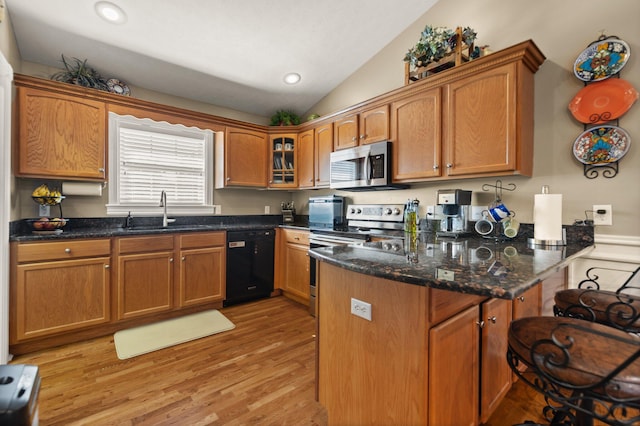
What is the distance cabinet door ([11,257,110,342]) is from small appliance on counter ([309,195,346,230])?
2.09 m

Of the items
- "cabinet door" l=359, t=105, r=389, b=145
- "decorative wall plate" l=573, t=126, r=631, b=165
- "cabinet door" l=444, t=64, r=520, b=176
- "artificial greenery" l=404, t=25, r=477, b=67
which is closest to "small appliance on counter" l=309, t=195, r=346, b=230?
"cabinet door" l=359, t=105, r=389, b=145

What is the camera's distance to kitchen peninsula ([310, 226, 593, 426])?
1029 millimetres

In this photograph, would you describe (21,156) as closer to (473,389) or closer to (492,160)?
(473,389)

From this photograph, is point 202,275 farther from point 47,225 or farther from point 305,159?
point 305,159

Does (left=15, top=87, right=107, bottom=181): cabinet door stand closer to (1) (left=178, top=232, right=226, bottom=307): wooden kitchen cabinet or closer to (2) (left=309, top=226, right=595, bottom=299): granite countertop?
(1) (left=178, top=232, right=226, bottom=307): wooden kitchen cabinet

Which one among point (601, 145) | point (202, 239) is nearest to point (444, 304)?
point (601, 145)

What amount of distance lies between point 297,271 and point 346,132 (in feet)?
5.63

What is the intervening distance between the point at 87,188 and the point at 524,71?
12.6 feet

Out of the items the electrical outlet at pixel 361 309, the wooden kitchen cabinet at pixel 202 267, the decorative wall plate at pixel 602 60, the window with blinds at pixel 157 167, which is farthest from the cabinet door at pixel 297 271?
the decorative wall plate at pixel 602 60

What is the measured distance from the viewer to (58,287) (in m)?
2.35

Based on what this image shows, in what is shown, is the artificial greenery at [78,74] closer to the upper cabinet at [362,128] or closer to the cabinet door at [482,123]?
the upper cabinet at [362,128]

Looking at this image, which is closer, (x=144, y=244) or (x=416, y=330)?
(x=416, y=330)

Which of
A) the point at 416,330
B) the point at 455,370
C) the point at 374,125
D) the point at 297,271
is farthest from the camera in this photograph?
the point at 297,271

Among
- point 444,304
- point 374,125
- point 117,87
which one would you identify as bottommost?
point 444,304
